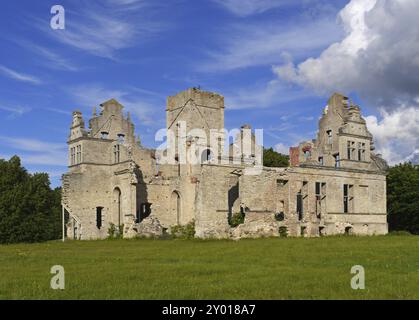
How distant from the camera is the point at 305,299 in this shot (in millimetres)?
11734

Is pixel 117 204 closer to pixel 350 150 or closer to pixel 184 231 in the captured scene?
pixel 184 231

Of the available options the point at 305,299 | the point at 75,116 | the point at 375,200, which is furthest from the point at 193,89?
the point at 305,299

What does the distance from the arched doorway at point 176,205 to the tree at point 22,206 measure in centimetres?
1286

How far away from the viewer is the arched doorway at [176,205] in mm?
50156

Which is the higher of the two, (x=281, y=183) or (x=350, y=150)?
(x=350, y=150)

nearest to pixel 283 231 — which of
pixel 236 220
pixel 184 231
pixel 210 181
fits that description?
pixel 236 220

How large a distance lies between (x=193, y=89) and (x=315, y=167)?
506 inches

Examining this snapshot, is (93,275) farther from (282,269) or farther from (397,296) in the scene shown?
(397,296)

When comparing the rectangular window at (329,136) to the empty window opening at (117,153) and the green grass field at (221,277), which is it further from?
the green grass field at (221,277)

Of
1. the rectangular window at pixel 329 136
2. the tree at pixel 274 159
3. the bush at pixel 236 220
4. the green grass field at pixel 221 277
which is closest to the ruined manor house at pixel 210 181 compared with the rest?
the rectangular window at pixel 329 136

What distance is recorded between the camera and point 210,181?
43750 millimetres

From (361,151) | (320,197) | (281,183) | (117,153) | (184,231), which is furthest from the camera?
(361,151)

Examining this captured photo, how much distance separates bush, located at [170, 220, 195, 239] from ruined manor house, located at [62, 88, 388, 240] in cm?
106

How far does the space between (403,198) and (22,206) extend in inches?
1406
